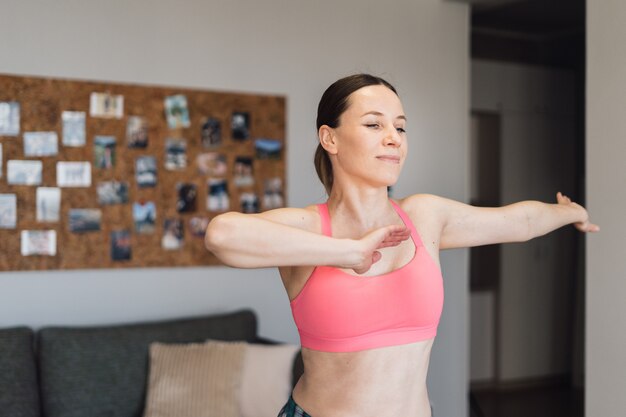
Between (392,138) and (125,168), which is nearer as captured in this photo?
(392,138)

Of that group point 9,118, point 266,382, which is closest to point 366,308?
point 266,382

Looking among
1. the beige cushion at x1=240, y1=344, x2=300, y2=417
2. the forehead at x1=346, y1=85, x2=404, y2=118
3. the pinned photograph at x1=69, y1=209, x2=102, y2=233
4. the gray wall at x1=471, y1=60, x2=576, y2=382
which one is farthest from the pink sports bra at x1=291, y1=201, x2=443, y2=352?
the gray wall at x1=471, y1=60, x2=576, y2=382

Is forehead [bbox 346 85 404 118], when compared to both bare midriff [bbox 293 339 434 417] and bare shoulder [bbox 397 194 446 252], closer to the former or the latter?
bare shoulder [bbox 397 194 446 252]

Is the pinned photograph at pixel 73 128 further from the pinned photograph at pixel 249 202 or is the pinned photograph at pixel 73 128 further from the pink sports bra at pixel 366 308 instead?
the pink sports bra at pixel 366 308

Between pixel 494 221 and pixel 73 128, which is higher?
pixel 73 128

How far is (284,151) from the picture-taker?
4.23 m

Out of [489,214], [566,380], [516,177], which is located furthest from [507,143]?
[489,214]

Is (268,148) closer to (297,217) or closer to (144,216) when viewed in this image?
(144,216)

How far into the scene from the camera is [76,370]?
3.46 meters

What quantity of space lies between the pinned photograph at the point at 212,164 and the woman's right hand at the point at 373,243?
8.74ft

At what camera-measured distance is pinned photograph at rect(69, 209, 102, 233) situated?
377cm

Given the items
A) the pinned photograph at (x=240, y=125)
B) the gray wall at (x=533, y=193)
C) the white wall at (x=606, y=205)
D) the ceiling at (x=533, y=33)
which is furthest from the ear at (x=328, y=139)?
the gray wall at (x=533, y=193)

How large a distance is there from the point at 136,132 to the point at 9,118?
0.60 m

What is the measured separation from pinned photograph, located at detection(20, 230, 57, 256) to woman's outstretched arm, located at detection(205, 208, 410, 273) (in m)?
2.47
